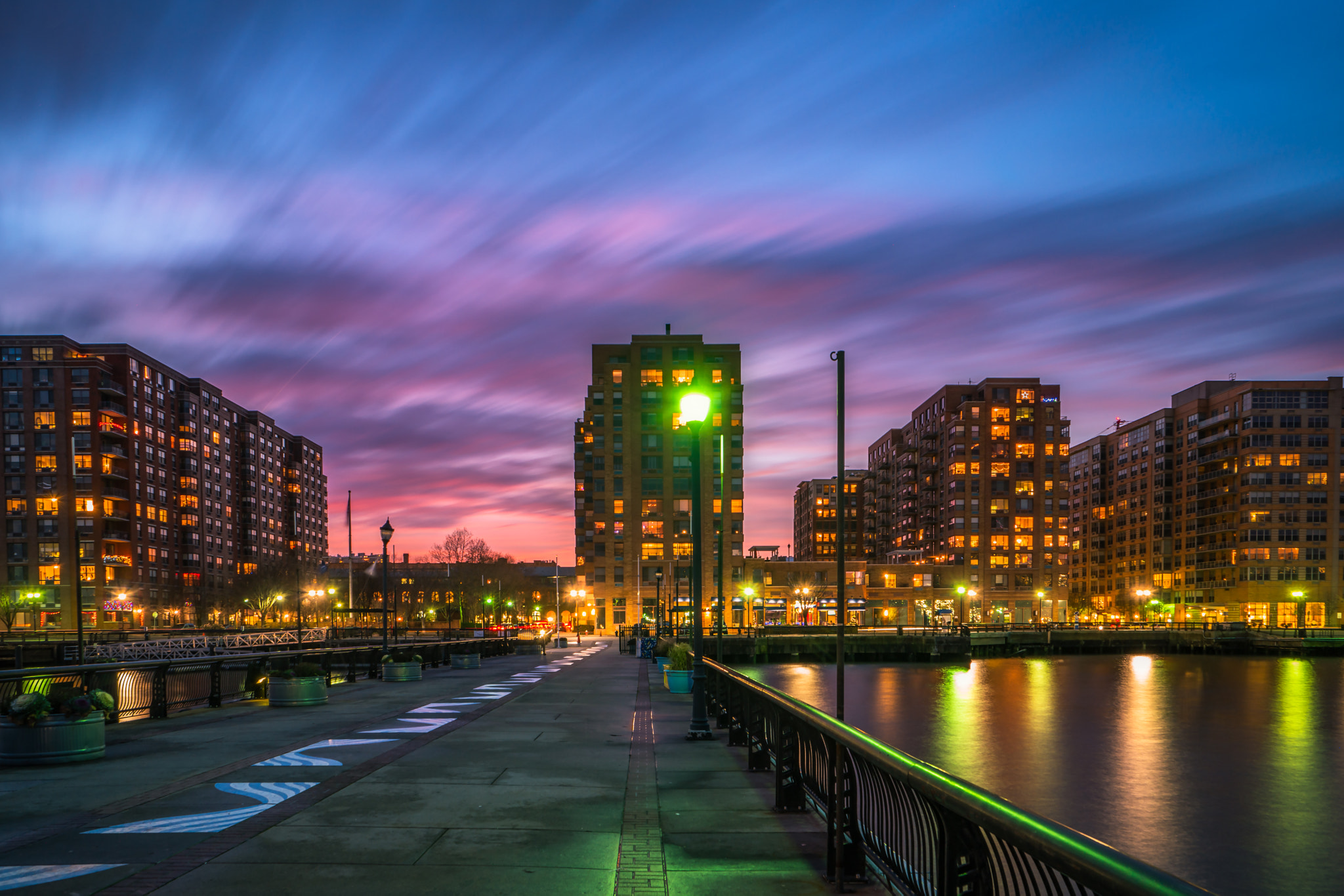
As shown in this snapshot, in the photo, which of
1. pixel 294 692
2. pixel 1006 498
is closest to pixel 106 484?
pixel 294 692

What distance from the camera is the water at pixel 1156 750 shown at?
87.4 feet

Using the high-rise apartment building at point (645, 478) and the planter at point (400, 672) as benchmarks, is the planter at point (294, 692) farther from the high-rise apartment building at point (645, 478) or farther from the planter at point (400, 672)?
the high-rise apartment building at point (645, 478)

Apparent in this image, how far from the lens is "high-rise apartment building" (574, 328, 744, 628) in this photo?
127 meters

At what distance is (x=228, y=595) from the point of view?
423ft

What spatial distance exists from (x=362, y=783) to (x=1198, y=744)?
156ft

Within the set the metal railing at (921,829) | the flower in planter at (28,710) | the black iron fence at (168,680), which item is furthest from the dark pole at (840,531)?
the black iron fence at (168,680)

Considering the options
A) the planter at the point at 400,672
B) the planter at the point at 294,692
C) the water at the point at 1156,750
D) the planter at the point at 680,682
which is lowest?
the water at the point at 1156,750

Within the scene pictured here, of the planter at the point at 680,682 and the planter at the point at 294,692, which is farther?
the planter at the point at 680,682

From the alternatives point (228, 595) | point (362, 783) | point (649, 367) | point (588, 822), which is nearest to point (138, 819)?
point (362, 783)

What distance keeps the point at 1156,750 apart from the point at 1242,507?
125422mm

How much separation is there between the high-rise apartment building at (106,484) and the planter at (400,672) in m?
92.1

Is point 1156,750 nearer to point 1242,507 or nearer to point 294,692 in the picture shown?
point 294,692

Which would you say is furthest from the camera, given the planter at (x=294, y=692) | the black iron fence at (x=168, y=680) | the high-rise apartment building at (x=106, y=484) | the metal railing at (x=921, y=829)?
the high-rise apartment building at (x=106, y=484)

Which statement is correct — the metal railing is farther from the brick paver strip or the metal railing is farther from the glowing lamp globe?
the glowing lamp globe
